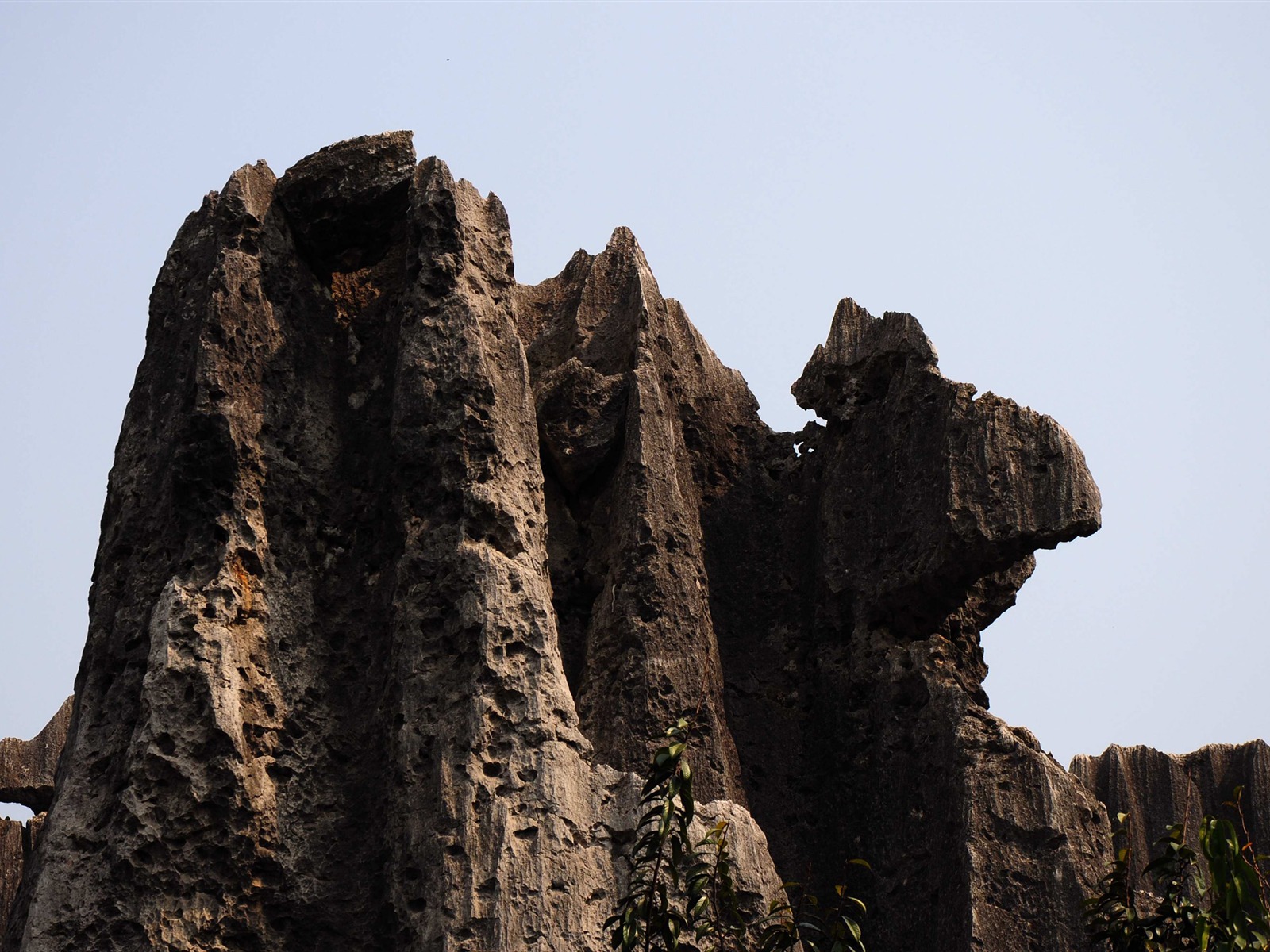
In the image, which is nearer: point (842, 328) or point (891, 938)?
point (891, 938)

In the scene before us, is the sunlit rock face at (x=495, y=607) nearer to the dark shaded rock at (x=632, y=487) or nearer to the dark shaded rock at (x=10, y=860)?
the dark shaded rock at (x=632, y=487)

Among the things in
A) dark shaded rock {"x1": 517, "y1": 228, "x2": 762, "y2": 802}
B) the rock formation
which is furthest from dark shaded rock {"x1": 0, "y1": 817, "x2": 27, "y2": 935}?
dark shaded rock {"x1": 517, "y1": 228, "x2": 762, "y2": 802}

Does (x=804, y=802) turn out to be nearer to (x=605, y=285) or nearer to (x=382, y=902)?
(x=382, y=902)

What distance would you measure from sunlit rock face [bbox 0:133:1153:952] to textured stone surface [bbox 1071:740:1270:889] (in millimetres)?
9773

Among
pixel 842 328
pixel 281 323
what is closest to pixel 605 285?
pixel 842 328

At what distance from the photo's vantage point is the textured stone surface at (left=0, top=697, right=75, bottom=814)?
20406 mm

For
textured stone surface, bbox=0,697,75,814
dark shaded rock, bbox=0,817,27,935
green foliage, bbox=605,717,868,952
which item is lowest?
Answer: green foliage, bbox=605,717,868,952

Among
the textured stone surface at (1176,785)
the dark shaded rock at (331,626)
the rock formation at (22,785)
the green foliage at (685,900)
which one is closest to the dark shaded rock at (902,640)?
the green foliage at (685,900)

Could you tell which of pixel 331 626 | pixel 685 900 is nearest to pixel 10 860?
pixel 331 626

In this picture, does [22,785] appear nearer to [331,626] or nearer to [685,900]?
[331,626]

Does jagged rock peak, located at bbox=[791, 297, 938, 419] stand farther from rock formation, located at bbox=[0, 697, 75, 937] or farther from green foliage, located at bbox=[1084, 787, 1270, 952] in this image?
rock formation, located at bbox=[0, 697, 75, 937]

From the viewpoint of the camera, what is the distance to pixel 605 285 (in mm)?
12625

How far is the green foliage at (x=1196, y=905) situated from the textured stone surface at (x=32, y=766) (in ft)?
46.5

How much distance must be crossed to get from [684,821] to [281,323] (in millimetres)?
4199
